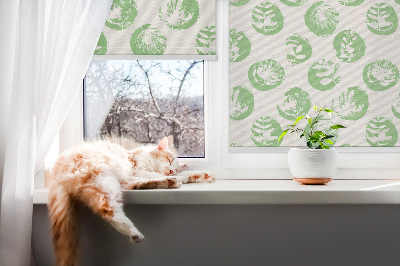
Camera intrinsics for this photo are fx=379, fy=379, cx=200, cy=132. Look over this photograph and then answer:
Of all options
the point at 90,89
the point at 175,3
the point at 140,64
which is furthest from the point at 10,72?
the point at 175,3

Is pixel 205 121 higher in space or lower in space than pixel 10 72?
lower

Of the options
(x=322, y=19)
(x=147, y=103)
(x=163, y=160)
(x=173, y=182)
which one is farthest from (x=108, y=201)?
(x=322, y=19)

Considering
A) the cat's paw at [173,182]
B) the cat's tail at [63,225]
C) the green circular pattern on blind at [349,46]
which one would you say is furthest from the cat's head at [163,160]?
the green circular pattern on blind at [349,46]

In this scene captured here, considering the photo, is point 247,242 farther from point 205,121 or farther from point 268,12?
point 268,12

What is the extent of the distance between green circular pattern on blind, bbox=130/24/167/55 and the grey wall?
0.69 m

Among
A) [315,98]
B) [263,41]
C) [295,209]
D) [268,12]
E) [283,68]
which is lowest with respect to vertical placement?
[295,209]

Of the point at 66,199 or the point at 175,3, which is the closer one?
the point at 66,199

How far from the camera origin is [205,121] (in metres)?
1.75

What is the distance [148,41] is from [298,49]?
Result: 0.67 m

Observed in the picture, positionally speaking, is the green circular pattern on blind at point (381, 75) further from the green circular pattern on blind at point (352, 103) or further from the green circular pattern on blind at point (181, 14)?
the green circular pattern on blind at point (181, 14)

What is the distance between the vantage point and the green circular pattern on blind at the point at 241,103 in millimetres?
1707

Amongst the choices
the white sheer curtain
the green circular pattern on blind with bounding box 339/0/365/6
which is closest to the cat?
the white sheer curtain

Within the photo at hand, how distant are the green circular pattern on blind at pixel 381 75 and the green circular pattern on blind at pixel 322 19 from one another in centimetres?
24

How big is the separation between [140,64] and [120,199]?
73 cm
